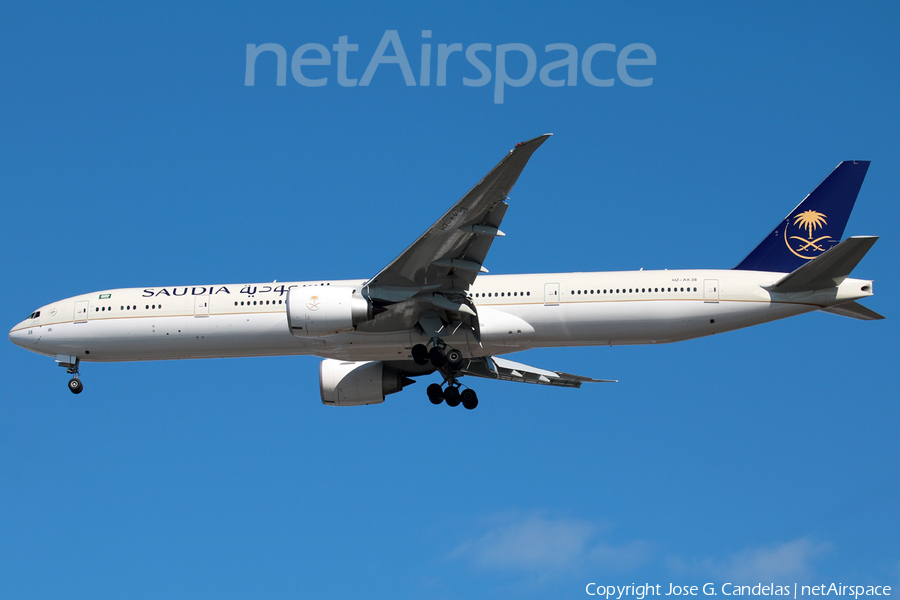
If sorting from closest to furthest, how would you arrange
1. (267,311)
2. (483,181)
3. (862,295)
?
(483,181), (862,295), (267,311)

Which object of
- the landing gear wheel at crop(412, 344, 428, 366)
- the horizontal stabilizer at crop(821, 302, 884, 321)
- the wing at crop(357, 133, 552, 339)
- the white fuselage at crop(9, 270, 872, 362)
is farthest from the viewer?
the landing gear wheel at crop(412, 344, 428, 366)

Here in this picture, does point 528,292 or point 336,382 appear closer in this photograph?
point 528,292

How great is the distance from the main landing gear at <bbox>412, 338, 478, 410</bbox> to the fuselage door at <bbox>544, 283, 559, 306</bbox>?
2608 millimetres

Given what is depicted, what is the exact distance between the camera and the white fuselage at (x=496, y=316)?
78.9 ft

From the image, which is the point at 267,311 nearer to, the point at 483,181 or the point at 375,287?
the point at 375,287

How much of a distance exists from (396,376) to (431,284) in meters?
5.34

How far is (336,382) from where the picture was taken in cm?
2794

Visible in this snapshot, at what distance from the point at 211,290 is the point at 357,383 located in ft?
16.2

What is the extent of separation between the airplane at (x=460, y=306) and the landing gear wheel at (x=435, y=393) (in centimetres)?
3

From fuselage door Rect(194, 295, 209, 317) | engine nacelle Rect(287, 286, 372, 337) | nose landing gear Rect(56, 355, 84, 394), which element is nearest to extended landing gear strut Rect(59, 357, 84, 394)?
nose landing gear Rect(56, 355, 84, 394)

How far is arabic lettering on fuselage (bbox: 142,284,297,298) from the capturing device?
2570 centimetres

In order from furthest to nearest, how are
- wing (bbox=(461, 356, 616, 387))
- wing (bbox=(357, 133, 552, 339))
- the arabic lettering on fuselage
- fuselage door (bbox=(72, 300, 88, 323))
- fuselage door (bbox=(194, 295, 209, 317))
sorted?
wing (bbox=(461, 356, 616, 387)), fuselage door (bbox=(72, 300, 88, 323)), the arabic lettering on fuselage, fuselage door (bbox=(194, 295, 209, 317)), wing (bbox=(357, 133, 552, 339))

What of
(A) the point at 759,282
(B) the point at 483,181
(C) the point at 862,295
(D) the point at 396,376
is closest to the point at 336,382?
(D) the point at 396,376

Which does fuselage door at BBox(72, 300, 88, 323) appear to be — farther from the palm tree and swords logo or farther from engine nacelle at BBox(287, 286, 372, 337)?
the palm tree and swords logo
